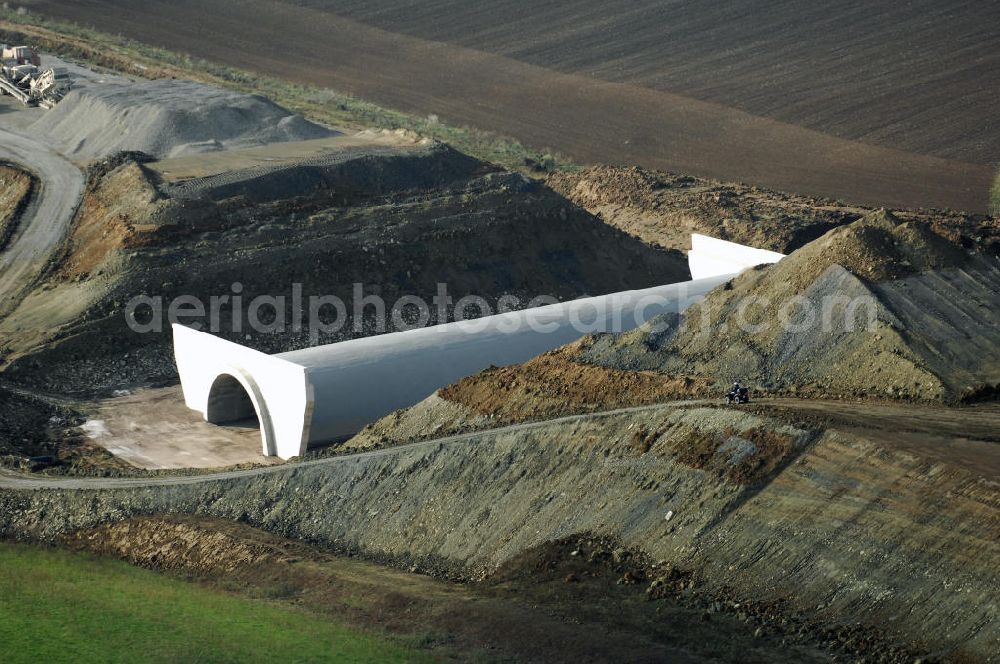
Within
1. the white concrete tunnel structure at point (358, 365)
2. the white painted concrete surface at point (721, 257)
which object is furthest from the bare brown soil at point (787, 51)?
the white concrete tunnel structure at point (358, 365)

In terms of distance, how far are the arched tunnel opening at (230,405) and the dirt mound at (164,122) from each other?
1773 centimetres

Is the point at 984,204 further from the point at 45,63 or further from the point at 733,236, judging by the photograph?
the point at 45,63

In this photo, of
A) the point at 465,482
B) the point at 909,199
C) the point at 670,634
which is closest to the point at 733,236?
the point at 909,199

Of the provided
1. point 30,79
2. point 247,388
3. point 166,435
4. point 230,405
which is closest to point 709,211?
point 230,405

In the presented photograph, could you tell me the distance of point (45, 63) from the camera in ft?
215

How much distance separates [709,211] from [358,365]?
82.0 feet

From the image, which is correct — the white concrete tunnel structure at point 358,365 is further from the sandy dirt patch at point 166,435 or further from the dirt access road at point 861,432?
the dirt access road at point 861,432

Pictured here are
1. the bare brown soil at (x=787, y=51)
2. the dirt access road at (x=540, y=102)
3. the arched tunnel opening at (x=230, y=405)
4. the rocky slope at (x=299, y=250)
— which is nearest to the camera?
the arched tunnel opening at (x=230, y=405)

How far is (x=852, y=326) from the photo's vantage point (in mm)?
29234

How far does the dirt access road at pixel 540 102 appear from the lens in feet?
197

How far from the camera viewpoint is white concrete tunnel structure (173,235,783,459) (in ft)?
105

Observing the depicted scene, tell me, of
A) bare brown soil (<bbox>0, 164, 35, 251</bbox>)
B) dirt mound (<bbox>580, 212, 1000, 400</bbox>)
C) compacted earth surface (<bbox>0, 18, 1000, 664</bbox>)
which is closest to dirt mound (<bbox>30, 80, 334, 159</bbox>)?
compacted earth surface (<bbox>0, 18, 1000, 664</bbox>)

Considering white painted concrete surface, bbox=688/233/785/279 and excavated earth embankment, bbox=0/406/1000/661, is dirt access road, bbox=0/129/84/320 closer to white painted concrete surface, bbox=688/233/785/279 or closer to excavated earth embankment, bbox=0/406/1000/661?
excavated earth embankment, bbox=0/406/1000/661

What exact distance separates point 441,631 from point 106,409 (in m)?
19.0
